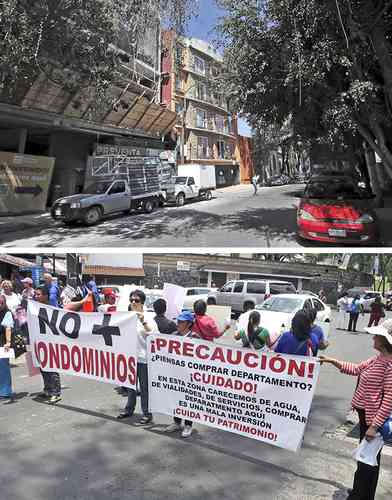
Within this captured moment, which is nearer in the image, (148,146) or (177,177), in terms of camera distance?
(148,146)

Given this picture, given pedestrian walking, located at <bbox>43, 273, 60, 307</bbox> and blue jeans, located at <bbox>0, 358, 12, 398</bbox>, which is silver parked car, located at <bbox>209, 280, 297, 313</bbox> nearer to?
pedestrian walking, located at <bbox>43, 273, 60, 307</bbox>

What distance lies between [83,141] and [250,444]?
632 inches

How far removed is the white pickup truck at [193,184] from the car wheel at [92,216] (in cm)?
648

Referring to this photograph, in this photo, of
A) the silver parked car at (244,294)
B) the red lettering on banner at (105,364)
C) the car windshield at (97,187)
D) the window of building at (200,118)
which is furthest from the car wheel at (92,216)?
the window of building at (200,118)

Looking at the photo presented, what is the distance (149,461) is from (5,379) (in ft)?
9.33

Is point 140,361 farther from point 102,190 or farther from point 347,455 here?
point 102,190

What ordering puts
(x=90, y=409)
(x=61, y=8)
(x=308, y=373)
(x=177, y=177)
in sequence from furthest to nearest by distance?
(x=177, y=177) < (x=61, y=8) < (x=90, y=409) < (x=308, y=373)

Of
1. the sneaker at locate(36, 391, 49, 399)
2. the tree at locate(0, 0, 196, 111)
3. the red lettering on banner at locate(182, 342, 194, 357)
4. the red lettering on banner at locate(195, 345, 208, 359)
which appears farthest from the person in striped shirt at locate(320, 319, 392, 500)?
the tree at locate(0, 0, 196, 111)

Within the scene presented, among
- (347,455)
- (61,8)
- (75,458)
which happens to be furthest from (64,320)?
(61,8)

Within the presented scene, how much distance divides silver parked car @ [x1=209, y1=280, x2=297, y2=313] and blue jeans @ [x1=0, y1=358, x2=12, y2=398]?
1403 cm

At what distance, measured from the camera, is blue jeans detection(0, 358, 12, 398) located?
595 cm

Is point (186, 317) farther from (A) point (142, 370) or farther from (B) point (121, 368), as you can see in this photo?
(B) point (121, 368)

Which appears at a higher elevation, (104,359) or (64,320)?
(64,320)

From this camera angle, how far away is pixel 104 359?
A: 5.43 metres
